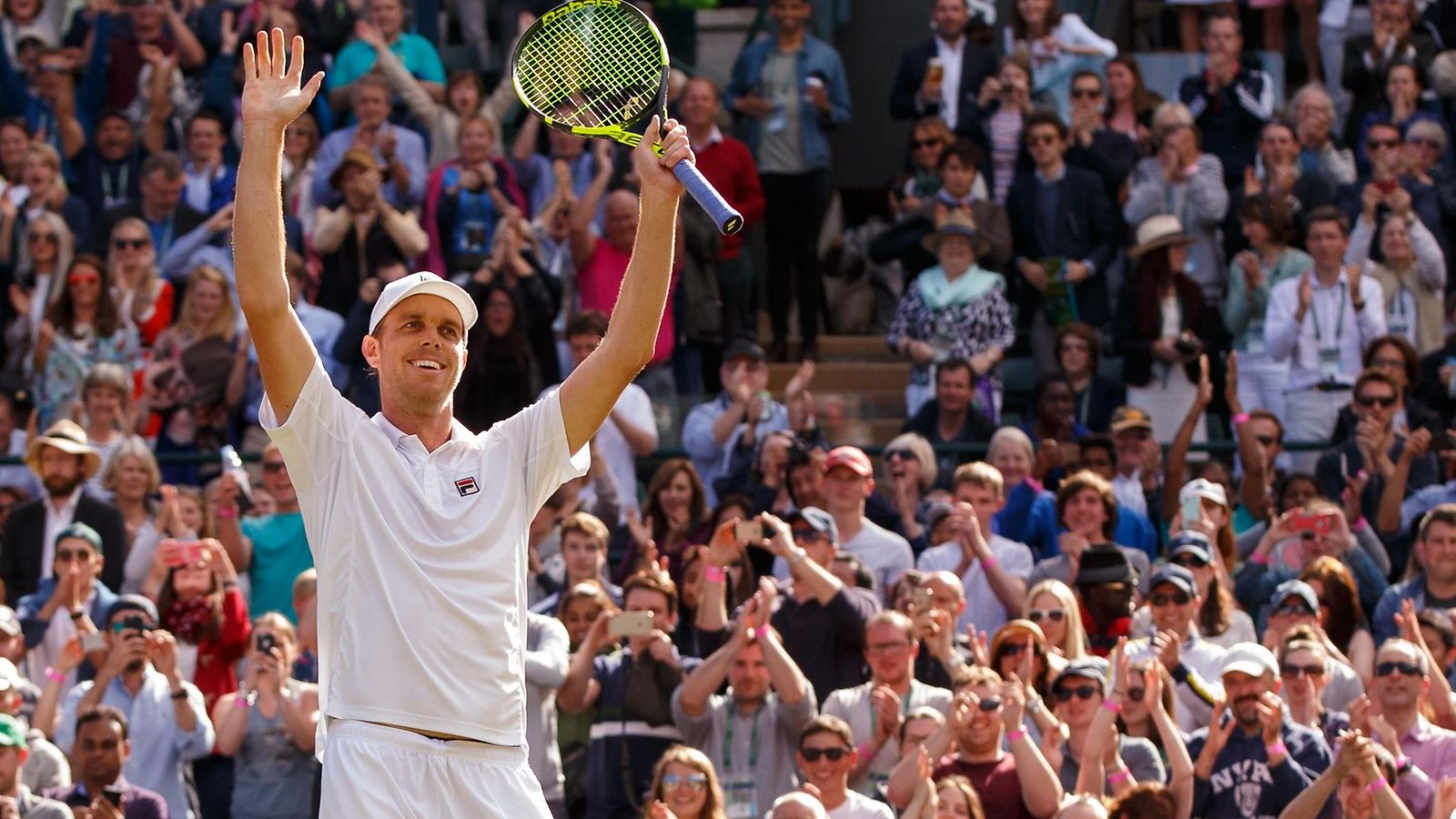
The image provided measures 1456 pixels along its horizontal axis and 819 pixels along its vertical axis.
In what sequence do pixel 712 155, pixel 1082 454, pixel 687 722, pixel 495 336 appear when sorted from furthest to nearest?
pixel 712 155 < pixel 495 336 < pixel 1082 454 < pixel 687 722

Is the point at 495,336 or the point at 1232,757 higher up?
the point at 495,336

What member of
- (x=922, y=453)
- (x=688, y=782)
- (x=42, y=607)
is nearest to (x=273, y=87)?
(x=688, y=782)

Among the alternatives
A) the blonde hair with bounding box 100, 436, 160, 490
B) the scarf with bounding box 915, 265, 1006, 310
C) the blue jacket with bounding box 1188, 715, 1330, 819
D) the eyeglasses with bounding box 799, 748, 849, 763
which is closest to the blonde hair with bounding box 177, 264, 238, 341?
the blonde hair with bounding box 100, 436, 160, 490

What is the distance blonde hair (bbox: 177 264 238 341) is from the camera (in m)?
14.3

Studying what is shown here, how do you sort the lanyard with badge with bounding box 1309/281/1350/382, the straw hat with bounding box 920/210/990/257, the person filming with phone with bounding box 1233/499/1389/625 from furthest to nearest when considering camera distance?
the straw hat with bounding box 920/210/990/257 < the lanyard with badge with bounding box 1309/281/1350/382 < the person filming with phone with bounding box 1233/499/1389/625

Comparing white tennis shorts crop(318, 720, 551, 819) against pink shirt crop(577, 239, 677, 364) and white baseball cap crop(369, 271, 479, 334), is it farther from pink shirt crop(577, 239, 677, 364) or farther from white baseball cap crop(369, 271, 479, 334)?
pink shirt crop(577, 239, 677, 364)

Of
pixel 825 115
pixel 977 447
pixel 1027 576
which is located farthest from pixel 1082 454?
pixel 825 115

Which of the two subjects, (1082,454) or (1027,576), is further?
(1082,454)

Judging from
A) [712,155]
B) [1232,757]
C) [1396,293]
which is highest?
[712,155]

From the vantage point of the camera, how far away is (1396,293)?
48.4 feet

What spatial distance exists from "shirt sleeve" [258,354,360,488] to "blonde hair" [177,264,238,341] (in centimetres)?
905

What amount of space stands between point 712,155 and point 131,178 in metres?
3.67

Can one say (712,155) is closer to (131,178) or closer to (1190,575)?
(131,178)

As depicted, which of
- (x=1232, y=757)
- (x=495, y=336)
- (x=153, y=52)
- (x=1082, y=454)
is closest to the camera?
(x=1232, y=757)
